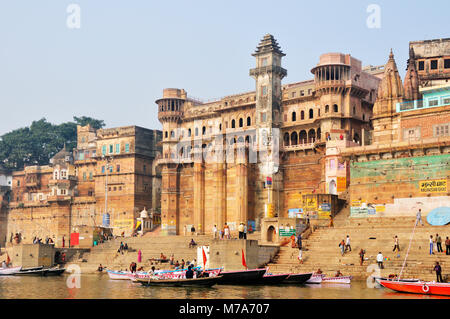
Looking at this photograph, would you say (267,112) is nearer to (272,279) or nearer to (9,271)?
(9,271)

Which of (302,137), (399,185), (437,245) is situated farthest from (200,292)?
(302,137)

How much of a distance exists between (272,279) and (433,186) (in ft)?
51.2

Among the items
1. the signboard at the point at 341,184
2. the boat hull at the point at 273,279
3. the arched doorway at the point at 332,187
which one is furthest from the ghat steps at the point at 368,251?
the arched doorway at the point at 332,187

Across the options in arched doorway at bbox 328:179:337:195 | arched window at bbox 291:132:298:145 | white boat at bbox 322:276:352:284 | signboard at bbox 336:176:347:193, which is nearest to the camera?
white boat at bbox 322:276:352:284

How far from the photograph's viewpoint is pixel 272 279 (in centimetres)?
3803

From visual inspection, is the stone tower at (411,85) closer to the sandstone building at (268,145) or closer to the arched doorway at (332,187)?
the sandstone building at (268,145)

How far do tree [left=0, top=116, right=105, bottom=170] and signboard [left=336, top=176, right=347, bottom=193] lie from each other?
56.3 meters

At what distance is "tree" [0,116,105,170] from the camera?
10175 centimetres

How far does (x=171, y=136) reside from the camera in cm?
7506

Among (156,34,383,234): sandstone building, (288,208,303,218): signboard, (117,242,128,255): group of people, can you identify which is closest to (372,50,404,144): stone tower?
(156,34,383,234): sandstone building

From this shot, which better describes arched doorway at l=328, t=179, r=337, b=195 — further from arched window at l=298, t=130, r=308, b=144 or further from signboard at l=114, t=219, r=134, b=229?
signboard at l=114, t=219, r=134, b=229

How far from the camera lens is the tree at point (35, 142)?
101750 mm

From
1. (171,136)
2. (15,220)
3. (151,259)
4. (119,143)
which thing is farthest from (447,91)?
(15,220)

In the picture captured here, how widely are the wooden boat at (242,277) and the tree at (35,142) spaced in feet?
230
